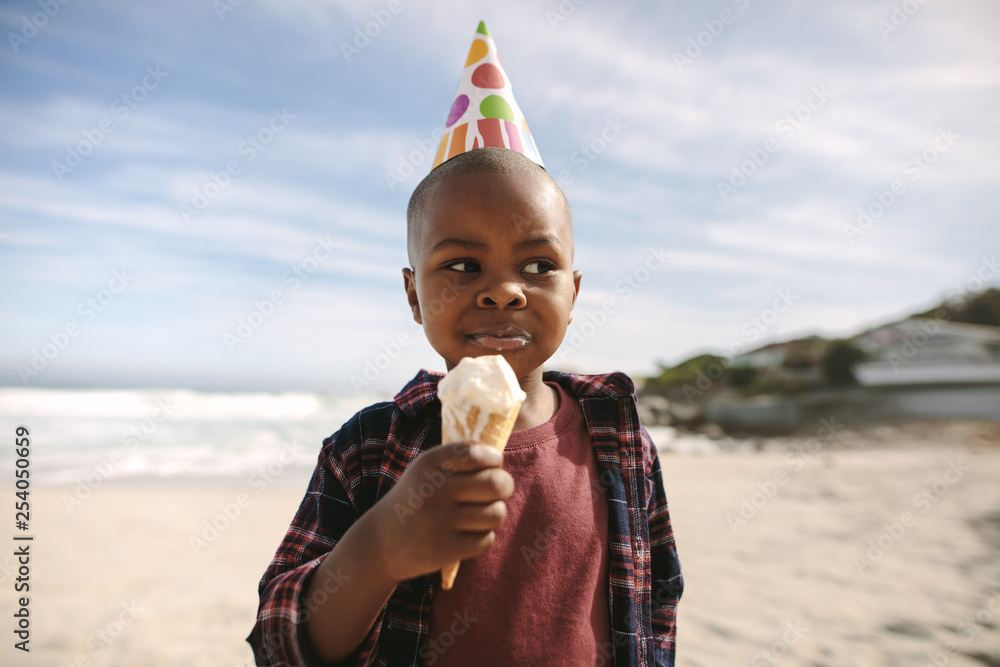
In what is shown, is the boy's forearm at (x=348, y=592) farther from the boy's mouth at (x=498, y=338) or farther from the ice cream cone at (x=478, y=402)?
the boy's mouth at (x=498, y=338)

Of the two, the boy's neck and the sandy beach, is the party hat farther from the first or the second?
the sandy beach

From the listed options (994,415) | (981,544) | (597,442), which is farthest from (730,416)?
(597,442)

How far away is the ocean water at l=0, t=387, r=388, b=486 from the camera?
35.9 feet

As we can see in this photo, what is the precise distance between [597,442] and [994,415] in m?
23.1

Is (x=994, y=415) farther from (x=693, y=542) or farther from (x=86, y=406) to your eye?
(x=86, y=406)

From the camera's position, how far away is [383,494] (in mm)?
1553

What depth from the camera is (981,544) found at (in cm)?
634

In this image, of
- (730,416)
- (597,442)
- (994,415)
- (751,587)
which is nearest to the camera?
(597,442)
